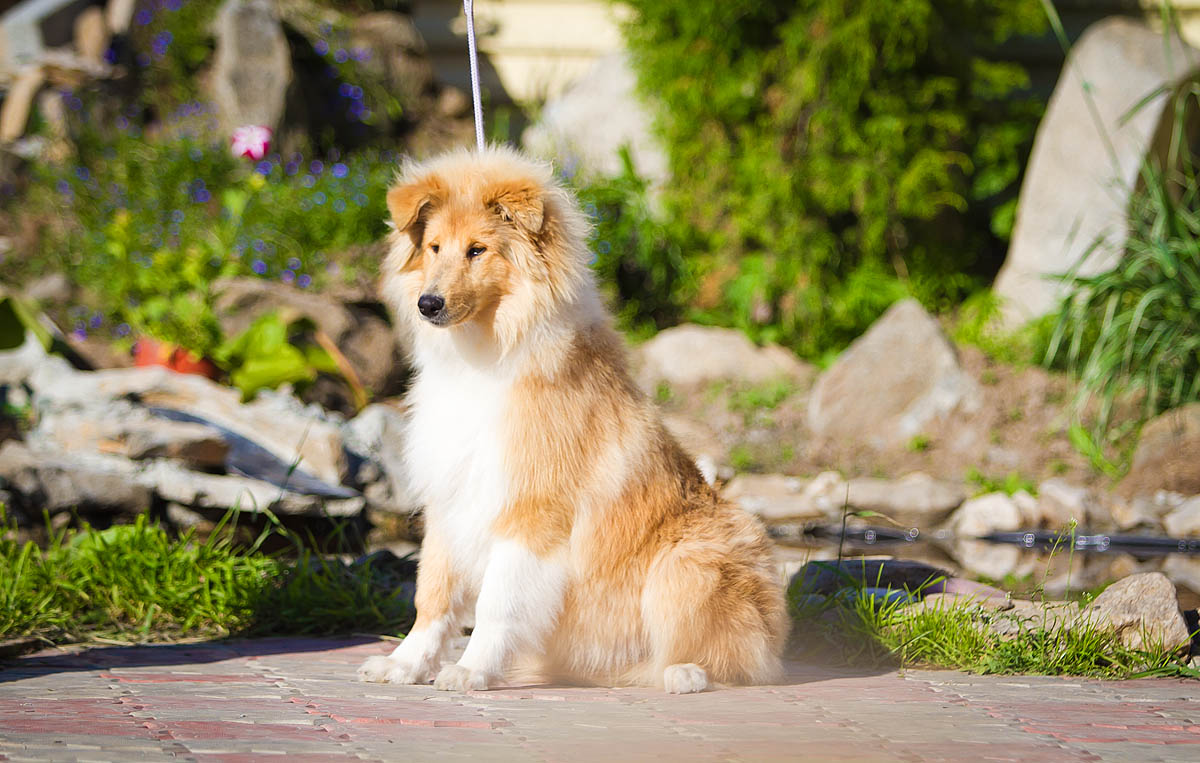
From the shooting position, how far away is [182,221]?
8.90 m

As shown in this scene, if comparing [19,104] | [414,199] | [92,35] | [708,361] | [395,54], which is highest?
[395,54]

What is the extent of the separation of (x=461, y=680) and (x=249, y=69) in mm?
8369

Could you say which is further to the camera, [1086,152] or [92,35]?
[92,35]

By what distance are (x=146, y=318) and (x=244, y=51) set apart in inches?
140

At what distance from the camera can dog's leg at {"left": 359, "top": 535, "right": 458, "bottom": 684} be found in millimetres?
3586

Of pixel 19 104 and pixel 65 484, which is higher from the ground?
pixel 19 104

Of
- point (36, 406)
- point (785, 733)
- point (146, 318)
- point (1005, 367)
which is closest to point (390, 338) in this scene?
point (146, 318)

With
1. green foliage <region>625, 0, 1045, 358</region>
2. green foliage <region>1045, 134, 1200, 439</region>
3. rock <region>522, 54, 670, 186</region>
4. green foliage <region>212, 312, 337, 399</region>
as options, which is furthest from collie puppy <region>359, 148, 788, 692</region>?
rock <region>522, 54, 670, 186</region>

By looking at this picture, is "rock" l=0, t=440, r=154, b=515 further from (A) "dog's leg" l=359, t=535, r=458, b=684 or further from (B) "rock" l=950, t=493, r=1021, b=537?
(B) "rock" l=950, t=493, r=1021, b=537

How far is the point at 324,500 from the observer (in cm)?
552

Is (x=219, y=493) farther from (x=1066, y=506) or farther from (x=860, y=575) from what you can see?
(x=1066, y=506)

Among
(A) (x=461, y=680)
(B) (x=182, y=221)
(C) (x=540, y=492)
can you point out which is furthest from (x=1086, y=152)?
(A) (x=461, y=680)

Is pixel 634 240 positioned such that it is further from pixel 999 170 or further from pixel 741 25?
pixel 999 170

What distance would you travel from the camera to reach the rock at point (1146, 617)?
3.95m
